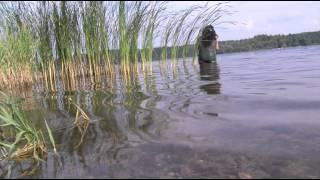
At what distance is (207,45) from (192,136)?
1098 centimetres

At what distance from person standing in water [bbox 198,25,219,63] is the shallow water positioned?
7.99m

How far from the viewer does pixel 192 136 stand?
3.23 m

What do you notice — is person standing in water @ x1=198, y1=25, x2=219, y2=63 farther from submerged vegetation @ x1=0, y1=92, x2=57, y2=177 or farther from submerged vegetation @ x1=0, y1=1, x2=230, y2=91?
submerged vegetation @ x1=0, y1=92, x2=57, y2=177

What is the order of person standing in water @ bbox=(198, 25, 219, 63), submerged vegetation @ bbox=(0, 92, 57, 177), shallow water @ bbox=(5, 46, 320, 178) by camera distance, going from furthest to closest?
1. person standing in water @ bbox=(198, 25, 219, 63)
2. submerged vegetation @ bbox=(0, 92, 57, 177)
3. shallow water @ bbox=(5, 46, 320, 178)

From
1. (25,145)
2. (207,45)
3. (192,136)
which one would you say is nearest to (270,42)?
(207,45)

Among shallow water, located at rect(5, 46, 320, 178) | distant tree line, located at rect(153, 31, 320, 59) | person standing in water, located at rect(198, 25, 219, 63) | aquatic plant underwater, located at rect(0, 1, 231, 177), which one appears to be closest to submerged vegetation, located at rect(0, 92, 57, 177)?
shallow water, located at rect(5, 46, 320, 178)

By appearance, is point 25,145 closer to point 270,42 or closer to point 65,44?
point 65,44

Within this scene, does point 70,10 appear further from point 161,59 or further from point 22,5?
point 161,59

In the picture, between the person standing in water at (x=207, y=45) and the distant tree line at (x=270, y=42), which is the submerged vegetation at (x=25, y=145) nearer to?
the person standing in water at (x=207, y=45)

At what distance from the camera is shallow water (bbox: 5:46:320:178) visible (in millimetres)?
2500

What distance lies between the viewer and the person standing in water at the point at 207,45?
1342 centimetres

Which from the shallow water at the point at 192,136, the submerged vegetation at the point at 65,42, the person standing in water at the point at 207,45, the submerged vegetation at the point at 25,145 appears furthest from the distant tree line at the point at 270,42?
the submerged vegetation at the point at 25,145

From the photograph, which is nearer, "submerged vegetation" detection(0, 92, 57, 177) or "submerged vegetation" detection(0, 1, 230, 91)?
"submerged vegetation" detection(0, 92, 57, 177)

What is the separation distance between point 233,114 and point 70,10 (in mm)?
5910
